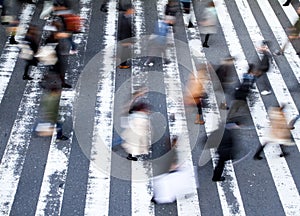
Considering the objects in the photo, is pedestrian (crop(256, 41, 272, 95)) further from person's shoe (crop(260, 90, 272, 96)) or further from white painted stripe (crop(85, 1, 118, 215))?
white painted stripe (crop(85, 1, 118, 215))

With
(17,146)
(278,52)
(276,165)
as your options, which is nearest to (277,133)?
(276,165)

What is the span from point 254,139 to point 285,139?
0.89 m

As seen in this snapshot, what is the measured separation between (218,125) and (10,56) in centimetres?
646

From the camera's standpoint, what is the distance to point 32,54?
10.9 metres

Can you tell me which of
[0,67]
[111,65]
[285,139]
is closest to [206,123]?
[285,139]

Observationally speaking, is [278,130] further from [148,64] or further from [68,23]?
[68,23]

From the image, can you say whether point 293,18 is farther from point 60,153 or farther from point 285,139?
point 60,153

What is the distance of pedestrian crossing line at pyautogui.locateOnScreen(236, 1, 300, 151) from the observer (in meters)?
10.7

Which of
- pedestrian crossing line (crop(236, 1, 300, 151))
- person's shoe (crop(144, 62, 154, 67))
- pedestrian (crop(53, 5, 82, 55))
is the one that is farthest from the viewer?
pedestrian (crop(53, 5, 82, 55))

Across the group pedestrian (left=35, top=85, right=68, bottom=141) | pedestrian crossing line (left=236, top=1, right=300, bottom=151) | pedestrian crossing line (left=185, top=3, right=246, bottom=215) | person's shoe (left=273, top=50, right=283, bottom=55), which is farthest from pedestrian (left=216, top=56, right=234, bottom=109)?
pedestrian (left=35, top=85, right=68, bottom=141)

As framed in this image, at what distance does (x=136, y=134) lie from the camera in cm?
887

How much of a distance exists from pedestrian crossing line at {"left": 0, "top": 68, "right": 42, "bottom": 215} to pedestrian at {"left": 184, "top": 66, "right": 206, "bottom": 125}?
403 cm

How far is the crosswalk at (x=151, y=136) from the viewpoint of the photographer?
8359 millimetres

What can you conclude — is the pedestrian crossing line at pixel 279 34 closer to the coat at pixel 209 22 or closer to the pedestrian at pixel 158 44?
the coat at pixel 209 22
